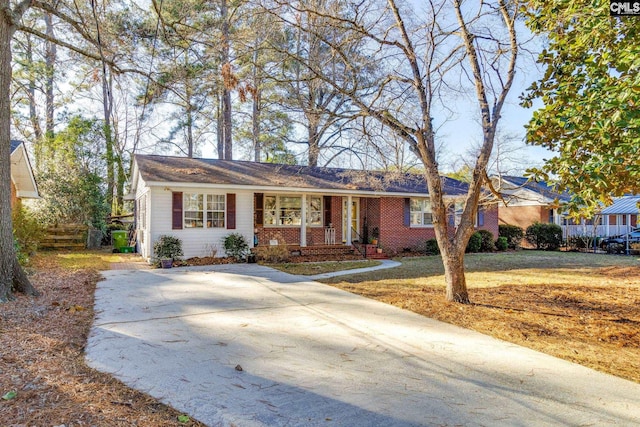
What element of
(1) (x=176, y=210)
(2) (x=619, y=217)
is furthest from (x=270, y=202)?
(2) (x=619, y=217)

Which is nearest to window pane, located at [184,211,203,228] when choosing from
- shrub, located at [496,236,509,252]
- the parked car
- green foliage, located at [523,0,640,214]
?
green foliage, located at [523,0,640,214]

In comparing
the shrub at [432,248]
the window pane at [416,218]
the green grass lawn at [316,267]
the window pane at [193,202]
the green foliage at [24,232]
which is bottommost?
the green grass lawn at [316,267]

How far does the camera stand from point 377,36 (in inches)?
302

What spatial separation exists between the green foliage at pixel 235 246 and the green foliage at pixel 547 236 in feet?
53.3

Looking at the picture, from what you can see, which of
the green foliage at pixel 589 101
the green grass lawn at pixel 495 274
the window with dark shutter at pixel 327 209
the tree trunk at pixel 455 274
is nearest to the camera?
the green foliage at pixel 589 101

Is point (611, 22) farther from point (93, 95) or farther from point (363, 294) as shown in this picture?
point (93, 95)

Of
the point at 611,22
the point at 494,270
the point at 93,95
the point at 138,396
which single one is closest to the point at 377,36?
the point at 611,22

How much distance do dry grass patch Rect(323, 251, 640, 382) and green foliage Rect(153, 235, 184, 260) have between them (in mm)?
5759

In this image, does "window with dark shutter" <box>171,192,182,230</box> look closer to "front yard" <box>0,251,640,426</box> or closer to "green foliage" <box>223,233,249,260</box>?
"green foliage" <box>223,233,249,260</box>

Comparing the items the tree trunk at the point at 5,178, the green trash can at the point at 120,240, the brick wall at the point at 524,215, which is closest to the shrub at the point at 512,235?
the brick wall at the point at 524,215

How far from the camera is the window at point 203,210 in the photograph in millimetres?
13484

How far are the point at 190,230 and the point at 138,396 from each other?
10.6 metres

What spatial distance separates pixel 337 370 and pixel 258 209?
11989mm

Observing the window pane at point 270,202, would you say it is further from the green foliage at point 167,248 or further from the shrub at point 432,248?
the shrub at point 432,248
